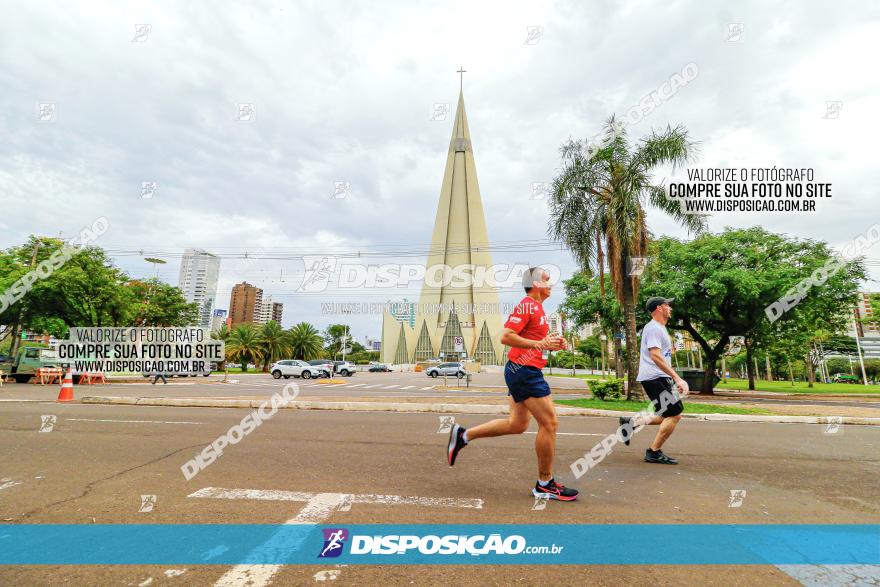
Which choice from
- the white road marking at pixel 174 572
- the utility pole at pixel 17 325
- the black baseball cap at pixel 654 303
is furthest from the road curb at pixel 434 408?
the utility pole at pixel 17 325

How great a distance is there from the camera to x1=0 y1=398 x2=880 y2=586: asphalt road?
2.25 m

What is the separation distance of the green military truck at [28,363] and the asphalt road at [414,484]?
738 inches

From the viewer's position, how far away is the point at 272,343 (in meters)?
47.2

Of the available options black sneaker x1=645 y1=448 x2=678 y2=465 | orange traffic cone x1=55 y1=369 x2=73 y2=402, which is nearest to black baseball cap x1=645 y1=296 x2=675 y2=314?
black sneaker x1=645 y1=448 x2=678 y2=465

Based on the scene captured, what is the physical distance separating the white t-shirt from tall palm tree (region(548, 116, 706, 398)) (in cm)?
839

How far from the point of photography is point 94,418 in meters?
7.90

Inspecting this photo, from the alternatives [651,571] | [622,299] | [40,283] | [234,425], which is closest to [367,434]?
[234,425]

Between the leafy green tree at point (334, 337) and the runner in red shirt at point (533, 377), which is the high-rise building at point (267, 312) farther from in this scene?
the runner in red shirt at point (533, 377)

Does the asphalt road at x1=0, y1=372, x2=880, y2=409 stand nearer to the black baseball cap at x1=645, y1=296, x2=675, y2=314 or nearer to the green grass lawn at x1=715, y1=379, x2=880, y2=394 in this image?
the green grass lawn at x1=715, y1=379, x2=880, y2=394

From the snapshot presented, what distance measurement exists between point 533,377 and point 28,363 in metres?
27.1

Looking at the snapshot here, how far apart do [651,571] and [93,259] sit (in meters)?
31.6

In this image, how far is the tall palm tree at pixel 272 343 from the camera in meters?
47.1

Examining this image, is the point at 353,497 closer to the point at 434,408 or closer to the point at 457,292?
the point at 434,408

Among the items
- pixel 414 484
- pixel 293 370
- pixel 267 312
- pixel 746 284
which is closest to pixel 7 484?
pixel 414 484
